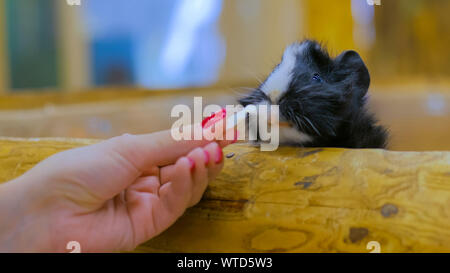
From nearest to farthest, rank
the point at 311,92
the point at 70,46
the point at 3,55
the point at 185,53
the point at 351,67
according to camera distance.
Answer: the point at 311,92
the point at 351,67
the point at 3,55
the point at 70,46
the point at 185,53

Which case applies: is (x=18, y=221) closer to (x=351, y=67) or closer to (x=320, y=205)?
(x=320, y=205)

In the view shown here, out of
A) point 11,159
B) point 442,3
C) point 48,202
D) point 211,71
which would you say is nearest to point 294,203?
point 48,202

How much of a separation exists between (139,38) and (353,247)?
5.14 m

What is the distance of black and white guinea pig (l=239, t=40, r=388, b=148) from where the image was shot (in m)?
0.91

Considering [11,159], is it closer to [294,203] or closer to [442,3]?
[294,203]

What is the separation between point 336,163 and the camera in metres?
0.82

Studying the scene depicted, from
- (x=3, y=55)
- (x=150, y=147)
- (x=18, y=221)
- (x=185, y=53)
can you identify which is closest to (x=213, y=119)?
(x=150, y=147)

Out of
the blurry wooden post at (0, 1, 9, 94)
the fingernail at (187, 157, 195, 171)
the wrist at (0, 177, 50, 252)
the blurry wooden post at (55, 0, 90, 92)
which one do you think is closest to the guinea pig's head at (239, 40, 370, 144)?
the fingernail at (187, 157, 195, 171)

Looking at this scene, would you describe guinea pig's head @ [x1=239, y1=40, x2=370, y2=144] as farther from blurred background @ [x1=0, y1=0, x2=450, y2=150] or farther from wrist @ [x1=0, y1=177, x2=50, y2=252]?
blurred background @ [x1=0, y1=0, x2=450, y2=150]

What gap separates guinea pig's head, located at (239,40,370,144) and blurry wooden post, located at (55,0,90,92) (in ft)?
12.8

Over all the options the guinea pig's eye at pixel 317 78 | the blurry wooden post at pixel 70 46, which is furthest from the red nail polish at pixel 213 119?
the blurry wooden post at pixel 70 46

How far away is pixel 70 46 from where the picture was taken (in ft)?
15.4

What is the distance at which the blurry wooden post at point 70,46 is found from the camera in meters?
4.61

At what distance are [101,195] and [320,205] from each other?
37 cm
